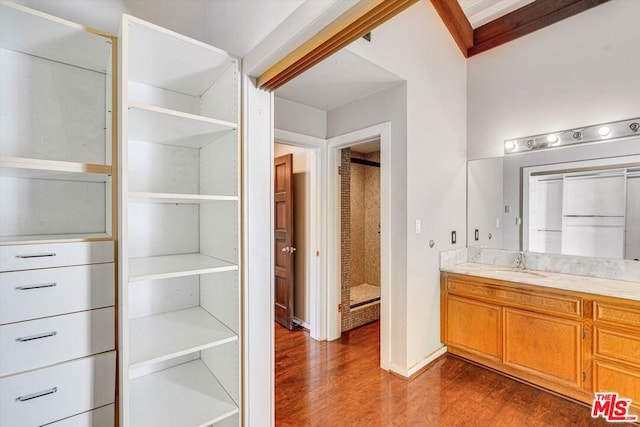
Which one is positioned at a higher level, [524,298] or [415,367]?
[524,298]

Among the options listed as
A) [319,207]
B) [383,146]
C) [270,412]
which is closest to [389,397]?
[270,412]

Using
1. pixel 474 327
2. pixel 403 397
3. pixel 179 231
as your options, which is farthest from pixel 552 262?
pixel 179 231

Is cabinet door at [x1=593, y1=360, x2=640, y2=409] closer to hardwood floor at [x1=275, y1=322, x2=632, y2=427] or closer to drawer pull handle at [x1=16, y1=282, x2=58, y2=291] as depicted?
hardwood floor at [x1=275, y1=322, x2=632, y2=427]

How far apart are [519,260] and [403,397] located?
65.8 inches

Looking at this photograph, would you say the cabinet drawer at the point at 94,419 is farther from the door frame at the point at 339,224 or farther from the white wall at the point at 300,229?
the white wall at the point at 300,229

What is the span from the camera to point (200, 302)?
1567 mm

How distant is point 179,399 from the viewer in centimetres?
128

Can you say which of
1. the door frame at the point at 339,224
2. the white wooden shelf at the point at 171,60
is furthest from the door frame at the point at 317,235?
the white wooden shelf at the point at 171,60

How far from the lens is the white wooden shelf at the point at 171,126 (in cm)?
110

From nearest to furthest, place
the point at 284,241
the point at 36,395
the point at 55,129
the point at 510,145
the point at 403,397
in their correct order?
1. the point at 36,395
2. the point at 55,129
3. the point at 403,397
4. the point at 510,145
5. the point at 284,241

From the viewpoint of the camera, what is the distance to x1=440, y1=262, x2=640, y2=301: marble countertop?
2.04 meters

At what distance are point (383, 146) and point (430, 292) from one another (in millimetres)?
1400

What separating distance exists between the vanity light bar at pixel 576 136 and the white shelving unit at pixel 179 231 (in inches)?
107

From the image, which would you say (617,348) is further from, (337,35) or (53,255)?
(53,255)
